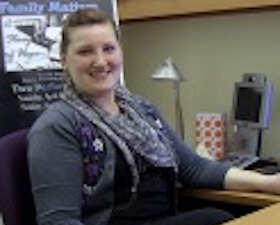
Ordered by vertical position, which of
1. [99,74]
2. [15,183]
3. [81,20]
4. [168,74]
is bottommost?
[15,183]

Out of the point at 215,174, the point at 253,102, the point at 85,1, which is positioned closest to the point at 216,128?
the point at 253,102

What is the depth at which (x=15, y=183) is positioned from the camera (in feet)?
6.07

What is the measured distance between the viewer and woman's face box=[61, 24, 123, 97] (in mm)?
1937

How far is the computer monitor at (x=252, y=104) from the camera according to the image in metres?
2.59

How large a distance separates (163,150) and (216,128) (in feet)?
2.40

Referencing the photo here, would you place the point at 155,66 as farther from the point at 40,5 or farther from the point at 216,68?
the point at 40,5

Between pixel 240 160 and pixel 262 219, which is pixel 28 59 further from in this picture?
pixel 262 219

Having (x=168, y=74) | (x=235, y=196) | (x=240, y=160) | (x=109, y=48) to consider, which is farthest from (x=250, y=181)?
(x=168, y=74)

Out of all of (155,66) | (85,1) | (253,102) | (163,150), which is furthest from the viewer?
(155,66)

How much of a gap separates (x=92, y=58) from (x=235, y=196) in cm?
69

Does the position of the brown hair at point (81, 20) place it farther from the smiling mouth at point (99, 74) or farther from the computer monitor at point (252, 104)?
the computer monitor at point (252, 104)

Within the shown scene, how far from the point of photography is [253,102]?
8.62ft

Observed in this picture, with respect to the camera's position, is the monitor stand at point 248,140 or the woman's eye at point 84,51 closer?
the woman's eye at point 84,51

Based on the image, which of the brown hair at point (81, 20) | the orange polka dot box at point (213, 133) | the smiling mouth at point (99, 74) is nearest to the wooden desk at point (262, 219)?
the smiling mouth at point (99, 74)
